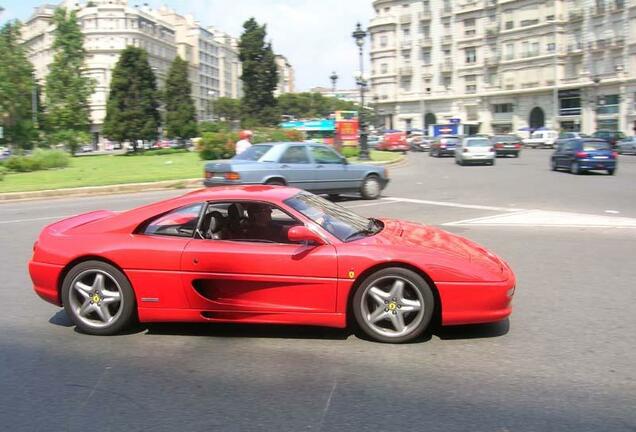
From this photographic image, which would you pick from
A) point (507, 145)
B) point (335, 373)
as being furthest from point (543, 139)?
point (335, 373)

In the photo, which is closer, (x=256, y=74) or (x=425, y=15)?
(x=256, y=74)

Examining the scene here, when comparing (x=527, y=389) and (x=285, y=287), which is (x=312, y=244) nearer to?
(x=285, y=287)

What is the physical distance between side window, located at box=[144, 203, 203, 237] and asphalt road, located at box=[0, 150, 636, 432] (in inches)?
34.3

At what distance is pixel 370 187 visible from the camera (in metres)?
15.4

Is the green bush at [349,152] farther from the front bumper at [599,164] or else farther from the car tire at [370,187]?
the car tire at [370,187]

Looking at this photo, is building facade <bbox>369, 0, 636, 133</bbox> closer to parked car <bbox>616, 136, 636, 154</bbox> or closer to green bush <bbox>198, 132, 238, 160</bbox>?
parked car <bbox>616, 136, 636, 154</bbox>

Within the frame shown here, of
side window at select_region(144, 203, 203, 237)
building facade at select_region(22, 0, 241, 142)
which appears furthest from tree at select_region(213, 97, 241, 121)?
side window at select_region(144, 203, 203, 237)

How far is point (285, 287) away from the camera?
15.9 feet

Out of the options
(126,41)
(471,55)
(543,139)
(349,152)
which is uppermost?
(126,41)

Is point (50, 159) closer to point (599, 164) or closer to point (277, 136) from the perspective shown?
point (277, 136)

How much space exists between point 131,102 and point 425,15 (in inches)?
1847

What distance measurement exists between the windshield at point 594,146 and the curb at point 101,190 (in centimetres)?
1462

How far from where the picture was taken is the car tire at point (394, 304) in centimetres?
473

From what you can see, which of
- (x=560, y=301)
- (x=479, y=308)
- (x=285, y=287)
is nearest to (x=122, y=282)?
(x=285, y=287)
